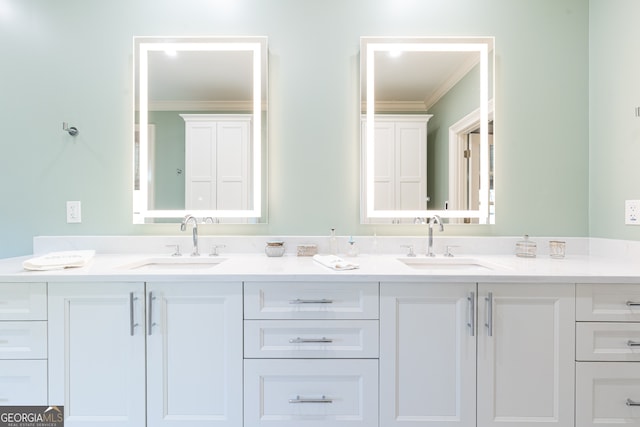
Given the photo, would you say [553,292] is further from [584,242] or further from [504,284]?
[584,242]

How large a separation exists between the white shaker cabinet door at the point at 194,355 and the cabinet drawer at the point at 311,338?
0.22 ft

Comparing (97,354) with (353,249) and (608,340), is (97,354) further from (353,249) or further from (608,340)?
(608,340)

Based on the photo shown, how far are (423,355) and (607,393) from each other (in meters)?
0.72

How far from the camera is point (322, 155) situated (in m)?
1.66

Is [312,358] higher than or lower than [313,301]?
lower

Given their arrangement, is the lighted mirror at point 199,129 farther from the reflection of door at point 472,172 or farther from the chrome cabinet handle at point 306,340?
the reflection of door at point 472,172

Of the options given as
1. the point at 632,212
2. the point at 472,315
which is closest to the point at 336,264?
the point at 472,315

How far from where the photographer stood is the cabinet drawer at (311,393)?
1.12m

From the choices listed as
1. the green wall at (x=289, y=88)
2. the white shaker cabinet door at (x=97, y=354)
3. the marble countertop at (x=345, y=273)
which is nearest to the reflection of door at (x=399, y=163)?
the green wall at (x=289, y=88)

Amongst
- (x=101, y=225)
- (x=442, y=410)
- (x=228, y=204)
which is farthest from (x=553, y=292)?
(x=101, y=225)

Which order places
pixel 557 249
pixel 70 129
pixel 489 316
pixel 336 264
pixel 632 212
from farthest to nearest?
1. pixel 70 129
2. pixel 557 249
3. pixel 632 212
4. pixel 336 264
5. pixel 489 316

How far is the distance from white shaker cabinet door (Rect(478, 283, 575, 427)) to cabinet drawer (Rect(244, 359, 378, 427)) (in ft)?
1.45

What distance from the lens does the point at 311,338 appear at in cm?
113

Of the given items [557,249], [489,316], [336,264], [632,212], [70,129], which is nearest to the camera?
[489,316]
